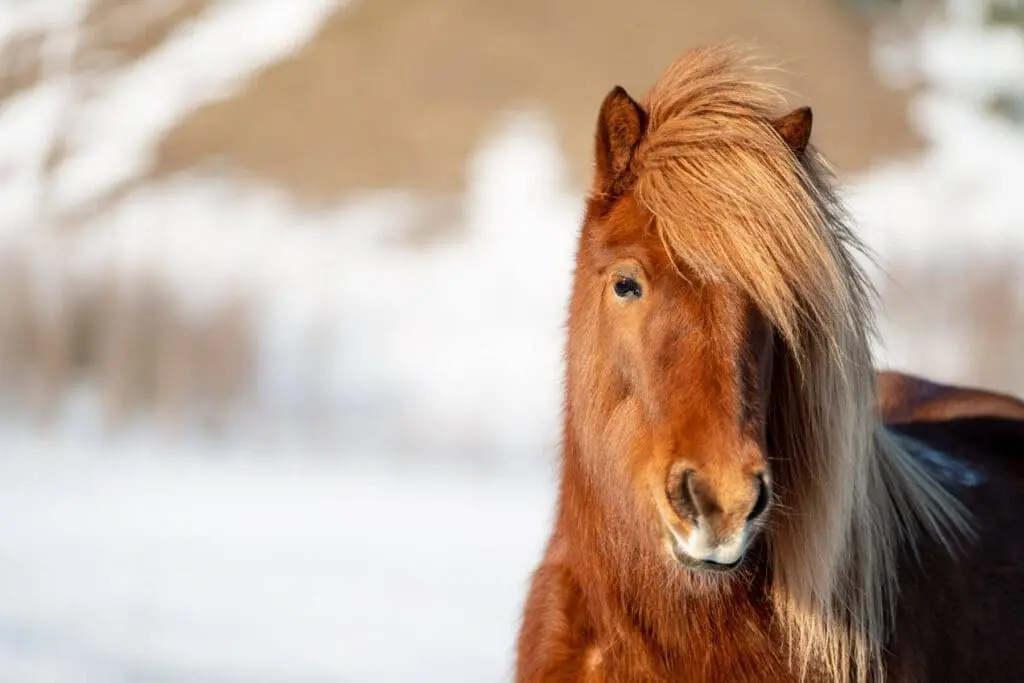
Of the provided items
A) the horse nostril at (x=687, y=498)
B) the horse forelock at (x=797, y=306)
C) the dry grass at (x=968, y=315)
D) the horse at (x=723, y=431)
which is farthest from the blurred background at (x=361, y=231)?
the horse nostril at (x=687, y=498)

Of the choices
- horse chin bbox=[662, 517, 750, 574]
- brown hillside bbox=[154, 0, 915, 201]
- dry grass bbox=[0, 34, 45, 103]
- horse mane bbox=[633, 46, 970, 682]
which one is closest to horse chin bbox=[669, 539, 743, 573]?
horse chin bbox=[662, 517, 750, 574]

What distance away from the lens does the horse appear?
206 cm

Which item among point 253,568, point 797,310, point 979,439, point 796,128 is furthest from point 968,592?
point 253,568

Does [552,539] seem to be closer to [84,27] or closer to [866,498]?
[866,498]

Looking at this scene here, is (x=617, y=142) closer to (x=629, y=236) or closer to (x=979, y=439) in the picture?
(x=629, y=236)

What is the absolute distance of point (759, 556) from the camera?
7.61 feet

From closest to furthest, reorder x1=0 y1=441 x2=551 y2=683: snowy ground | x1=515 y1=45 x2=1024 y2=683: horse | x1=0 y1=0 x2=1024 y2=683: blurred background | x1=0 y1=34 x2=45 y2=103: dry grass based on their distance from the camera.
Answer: x1=515 y1=45 x2=1024 y2=683: horse → x1=0 y1=441 x2=551 y2=683: snowy ground → x1=0 y1=0 x2=1024 y2=683: blurred background → x1=0 y1=34 x2=45 y2=103: dry grass

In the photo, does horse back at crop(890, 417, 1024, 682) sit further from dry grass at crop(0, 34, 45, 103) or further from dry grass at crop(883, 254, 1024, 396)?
dry grass at crop(0, 34, 45, 103)

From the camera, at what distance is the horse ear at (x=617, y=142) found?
2.40m

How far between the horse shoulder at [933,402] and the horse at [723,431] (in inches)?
51.1

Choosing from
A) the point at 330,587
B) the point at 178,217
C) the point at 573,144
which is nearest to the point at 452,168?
the point at 573,144

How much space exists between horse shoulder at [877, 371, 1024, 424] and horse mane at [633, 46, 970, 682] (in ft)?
4.89

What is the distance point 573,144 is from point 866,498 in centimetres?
1204

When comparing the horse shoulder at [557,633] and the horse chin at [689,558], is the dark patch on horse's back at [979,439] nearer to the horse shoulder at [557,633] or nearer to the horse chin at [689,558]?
the horse shoulder at [557,633]
